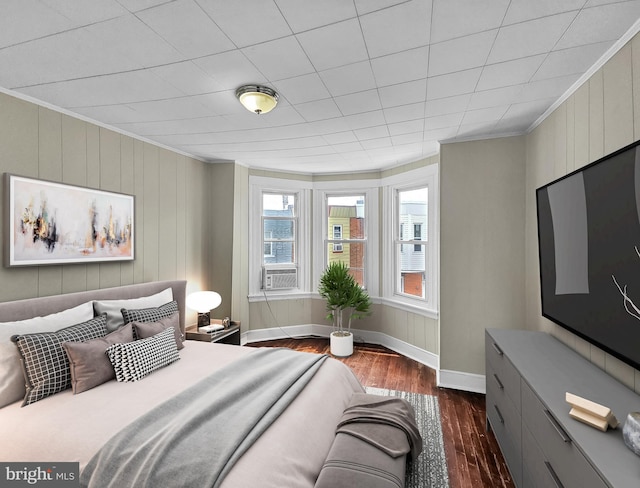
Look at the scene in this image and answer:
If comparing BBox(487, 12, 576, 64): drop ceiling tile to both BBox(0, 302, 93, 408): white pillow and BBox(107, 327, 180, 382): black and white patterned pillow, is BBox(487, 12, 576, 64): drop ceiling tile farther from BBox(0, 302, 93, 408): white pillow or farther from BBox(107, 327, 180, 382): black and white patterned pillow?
BBox(0, 302, 93, 408): white pillow

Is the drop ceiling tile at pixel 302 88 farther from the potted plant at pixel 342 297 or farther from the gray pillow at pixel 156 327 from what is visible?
the potted plant at pixel 342 297

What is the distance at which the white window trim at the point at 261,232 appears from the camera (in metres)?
4.71

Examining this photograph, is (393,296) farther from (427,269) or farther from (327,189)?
(327,189)

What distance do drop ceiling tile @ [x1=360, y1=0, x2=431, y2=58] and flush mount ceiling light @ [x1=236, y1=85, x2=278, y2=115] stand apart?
765 millimetres

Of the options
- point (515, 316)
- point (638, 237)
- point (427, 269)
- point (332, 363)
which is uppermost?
point (638, 237)

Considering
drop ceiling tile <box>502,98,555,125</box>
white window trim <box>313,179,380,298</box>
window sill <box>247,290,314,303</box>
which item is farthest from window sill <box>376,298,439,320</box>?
drop ceiling tile <box>502,98,555,125</box>

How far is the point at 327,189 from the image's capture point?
197 inches

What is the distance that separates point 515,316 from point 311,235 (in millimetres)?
2893

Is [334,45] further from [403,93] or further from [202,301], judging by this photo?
[202,301]

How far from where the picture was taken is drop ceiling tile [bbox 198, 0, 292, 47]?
4.65 ft

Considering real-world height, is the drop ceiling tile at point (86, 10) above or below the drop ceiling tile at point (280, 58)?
below

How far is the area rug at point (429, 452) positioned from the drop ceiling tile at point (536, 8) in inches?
102

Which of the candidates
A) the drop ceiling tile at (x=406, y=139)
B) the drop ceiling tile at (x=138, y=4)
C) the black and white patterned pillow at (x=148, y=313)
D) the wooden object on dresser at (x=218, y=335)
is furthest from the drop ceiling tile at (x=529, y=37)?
the wooden object on dresser at (x=218, y=335)

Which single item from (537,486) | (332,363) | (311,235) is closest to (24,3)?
(332,363)
